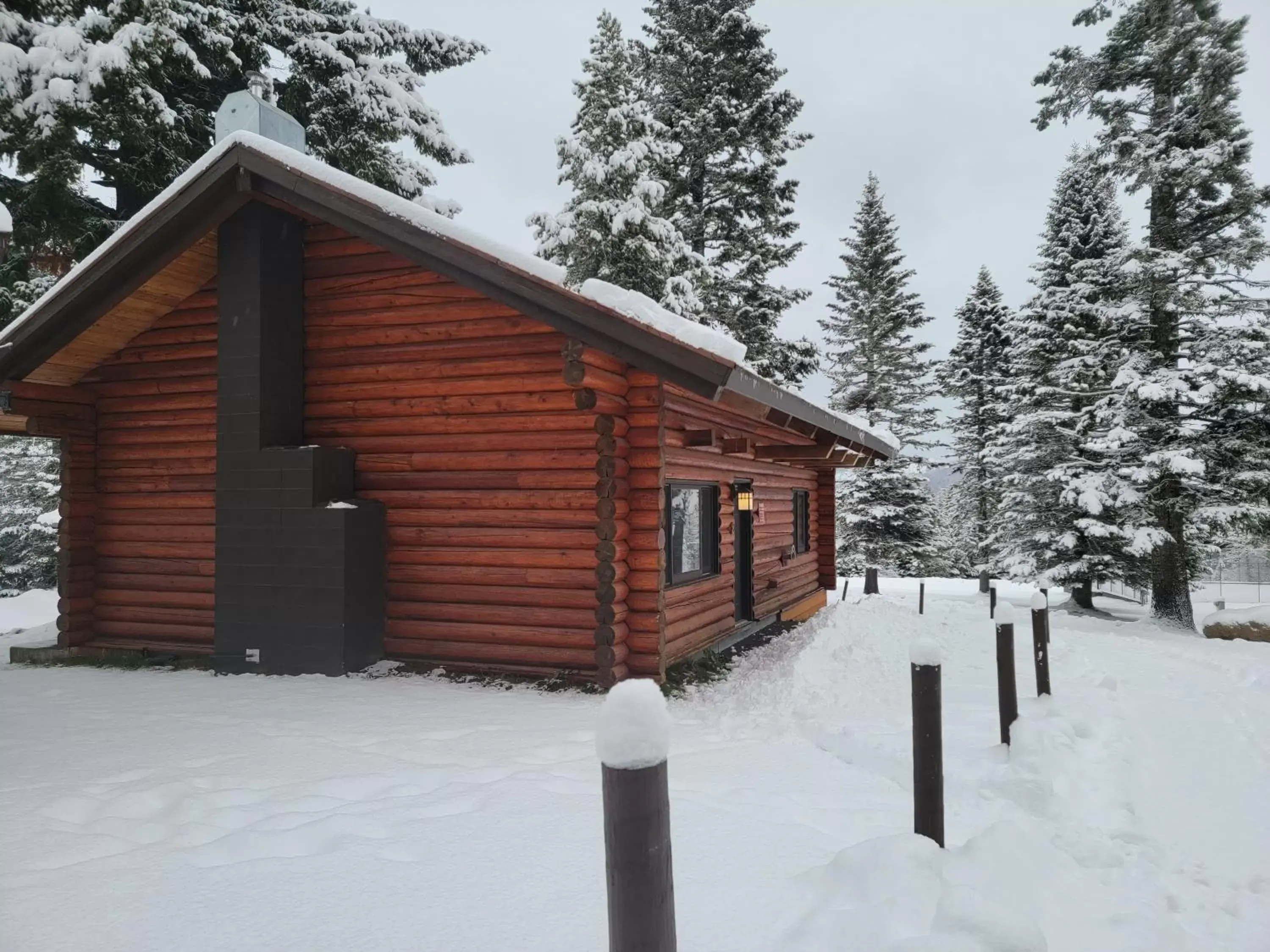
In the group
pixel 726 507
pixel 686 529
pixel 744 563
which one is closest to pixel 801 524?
pixel 744 563

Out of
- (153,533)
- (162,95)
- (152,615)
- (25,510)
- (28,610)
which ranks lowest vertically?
(28,610)

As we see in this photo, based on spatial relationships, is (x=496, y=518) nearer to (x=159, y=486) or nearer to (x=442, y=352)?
(x=442, y=352)

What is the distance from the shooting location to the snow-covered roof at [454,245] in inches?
248

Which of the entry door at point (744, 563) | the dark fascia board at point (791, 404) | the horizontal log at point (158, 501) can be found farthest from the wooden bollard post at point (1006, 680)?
the horizontal log at point (158, 501)

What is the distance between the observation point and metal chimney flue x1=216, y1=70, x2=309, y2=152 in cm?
874

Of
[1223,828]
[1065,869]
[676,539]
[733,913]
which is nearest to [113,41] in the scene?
[676,539]

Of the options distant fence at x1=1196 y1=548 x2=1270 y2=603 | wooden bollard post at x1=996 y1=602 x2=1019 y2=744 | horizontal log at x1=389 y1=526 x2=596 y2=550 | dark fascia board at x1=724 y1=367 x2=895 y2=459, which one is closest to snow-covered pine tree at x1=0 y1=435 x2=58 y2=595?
horizontal log at x1=389 y1=526 x2=596 y2=550

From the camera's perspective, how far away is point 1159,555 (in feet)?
50.6

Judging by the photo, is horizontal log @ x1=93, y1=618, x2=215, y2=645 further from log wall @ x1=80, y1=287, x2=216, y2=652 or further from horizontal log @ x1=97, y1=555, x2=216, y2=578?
horizontal log @ x1=97, y1=555, x2=216, y2=578

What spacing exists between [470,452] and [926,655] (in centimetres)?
502

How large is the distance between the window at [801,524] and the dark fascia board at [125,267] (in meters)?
10.6

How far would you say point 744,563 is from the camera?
1085cm

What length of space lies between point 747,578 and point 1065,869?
734 centimetres

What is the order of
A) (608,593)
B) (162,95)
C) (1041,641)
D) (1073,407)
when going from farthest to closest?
(1073,407), (162,95), (608,593), (1041,641)
